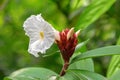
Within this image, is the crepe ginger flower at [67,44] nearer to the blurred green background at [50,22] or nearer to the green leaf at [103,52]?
the green leaf at [103,52]

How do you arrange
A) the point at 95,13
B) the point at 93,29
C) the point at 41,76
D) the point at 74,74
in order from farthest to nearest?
the point at 93,29 < the point at 95,13 < the point at 41,76 < the point at 74,74

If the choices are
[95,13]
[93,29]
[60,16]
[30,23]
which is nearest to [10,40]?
[60,16]

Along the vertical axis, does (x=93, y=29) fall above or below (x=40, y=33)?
below

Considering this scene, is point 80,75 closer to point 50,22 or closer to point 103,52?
point 103,52

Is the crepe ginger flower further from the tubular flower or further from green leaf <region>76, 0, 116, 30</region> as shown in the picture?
green leaf <region>76, 0, 116, 30</region>

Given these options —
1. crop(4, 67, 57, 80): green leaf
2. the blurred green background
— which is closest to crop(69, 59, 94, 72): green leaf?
crop(4, 67, 57, 80): green leaf

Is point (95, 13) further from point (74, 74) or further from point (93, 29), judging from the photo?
point (93, 29)

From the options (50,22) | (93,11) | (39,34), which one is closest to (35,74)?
(39,34)
